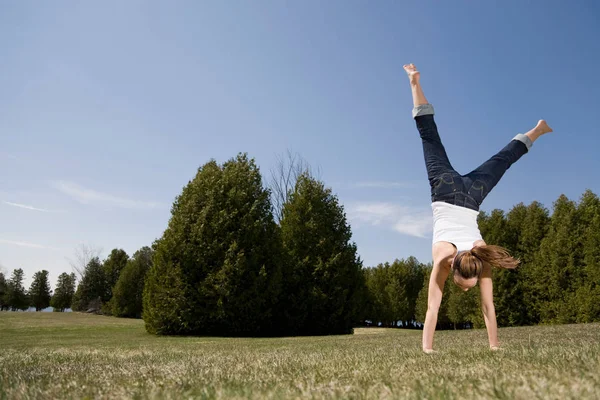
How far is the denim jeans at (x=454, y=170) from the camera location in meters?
5.79

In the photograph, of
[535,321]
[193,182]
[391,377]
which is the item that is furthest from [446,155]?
[535,321]

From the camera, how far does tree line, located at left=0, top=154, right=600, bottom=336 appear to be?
22.6 meters

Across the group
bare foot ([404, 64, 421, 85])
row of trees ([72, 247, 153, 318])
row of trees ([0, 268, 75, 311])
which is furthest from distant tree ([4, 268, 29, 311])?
bare foot ([404, 64, 421, 85])

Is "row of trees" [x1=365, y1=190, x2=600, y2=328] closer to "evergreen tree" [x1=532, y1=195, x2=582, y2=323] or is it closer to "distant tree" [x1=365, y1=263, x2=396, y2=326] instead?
"evergreen tree" [x1=532, y1=195, x2=582, y2=323]

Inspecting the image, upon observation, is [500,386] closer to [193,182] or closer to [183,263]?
[183,263]

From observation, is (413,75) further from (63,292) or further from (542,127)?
(63,292)

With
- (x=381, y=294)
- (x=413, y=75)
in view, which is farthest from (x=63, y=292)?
(x=413, y=75)

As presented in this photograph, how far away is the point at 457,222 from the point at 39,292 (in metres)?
87.0

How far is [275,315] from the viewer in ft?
84.1

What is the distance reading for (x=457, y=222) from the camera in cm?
562

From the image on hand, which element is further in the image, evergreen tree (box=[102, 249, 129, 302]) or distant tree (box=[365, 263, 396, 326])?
evergreen tree (box=[102, 249, 129, 302])

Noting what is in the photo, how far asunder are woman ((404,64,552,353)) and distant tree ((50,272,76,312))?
257 feet

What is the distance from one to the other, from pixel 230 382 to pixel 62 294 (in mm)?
80365

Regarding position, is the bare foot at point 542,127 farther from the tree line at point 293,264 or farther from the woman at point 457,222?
the tree line at point 293,264
